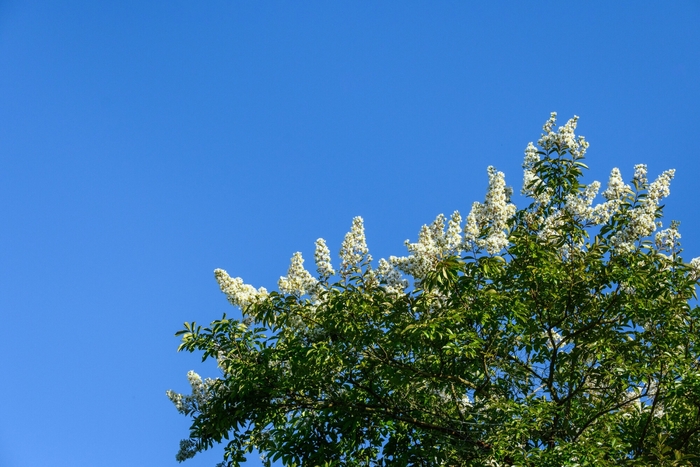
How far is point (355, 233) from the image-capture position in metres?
7.77

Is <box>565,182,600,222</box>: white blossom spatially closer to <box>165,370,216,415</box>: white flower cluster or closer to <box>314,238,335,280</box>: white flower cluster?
<box>314,238,335,280</box>: white flower cluster

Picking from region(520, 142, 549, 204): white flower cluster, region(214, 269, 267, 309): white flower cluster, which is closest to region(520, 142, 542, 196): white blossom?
region(520, 142, 549, 204): white flower cluster

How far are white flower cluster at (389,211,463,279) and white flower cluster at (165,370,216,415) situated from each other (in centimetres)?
338

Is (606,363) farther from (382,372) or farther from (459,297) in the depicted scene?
(382,372)

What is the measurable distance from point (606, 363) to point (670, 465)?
1.40 metres

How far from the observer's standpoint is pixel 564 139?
746cm

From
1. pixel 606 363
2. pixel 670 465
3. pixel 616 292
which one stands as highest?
pixel 616 292

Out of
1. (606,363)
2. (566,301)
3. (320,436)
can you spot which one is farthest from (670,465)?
(320,436)

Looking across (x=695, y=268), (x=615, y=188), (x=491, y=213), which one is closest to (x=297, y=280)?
(x=491, y=213)

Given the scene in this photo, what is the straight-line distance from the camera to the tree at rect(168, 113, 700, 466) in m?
7.17

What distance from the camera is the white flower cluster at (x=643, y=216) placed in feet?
23.7

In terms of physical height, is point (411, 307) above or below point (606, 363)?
above

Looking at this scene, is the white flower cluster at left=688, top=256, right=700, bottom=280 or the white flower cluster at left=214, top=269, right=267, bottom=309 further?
the white flower cluster at left=214, top=269, right=267, bottom=309

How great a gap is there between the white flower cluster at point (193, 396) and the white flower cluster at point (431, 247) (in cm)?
338
